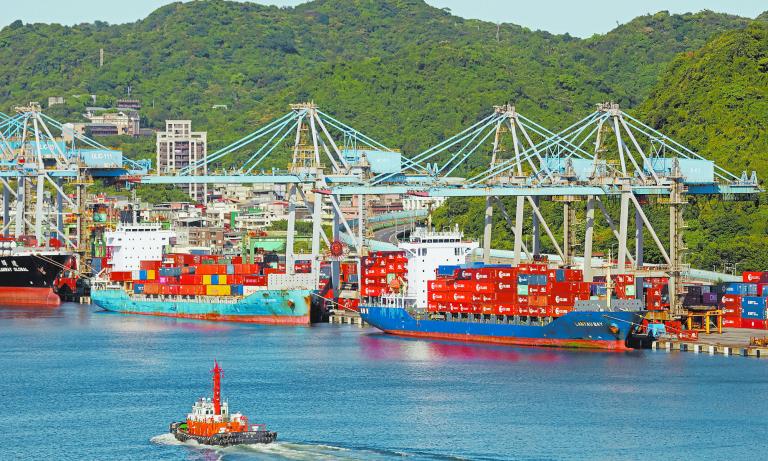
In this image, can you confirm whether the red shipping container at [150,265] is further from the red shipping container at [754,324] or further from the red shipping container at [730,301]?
the red shipping container at [754,324]

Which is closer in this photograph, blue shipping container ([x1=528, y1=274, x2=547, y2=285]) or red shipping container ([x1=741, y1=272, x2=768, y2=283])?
blue shipping container ([x1=528, y1=274, x2=547, y2=285])

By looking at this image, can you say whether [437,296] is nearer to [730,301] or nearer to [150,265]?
[730,301]

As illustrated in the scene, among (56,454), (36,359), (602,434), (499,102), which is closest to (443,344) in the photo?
(36,359)

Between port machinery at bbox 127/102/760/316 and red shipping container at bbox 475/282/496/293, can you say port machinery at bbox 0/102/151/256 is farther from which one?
red shipping container at bbox 475/282/496/293

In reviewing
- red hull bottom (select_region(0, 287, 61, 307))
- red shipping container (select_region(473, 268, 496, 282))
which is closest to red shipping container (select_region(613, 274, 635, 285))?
red shipping container (select_region(473, 268, 496, 282))

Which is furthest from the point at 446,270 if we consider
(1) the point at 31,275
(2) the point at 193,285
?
(1) the point at 31,275

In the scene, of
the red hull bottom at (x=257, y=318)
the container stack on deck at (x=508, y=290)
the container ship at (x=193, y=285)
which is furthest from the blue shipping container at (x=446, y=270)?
the red hull bottom at (x=257, y=318)
